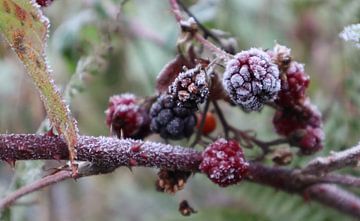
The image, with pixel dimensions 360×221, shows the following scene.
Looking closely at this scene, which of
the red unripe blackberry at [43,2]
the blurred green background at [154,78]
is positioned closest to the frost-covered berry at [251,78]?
the red unripe blackberry at [43,2]

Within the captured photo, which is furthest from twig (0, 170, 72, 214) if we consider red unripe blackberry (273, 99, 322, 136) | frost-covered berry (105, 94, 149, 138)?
red unripe blackberry (273, 99, 322, 136)

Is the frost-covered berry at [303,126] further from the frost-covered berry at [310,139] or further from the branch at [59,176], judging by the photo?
the branch at [59,176]

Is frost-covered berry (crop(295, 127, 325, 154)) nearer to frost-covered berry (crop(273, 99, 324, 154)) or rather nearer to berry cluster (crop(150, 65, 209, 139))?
frost-covered berry (crop(273, 99, 324, 154))

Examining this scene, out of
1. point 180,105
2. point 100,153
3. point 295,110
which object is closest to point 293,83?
point 295,110

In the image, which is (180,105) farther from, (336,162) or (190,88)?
(336,162)

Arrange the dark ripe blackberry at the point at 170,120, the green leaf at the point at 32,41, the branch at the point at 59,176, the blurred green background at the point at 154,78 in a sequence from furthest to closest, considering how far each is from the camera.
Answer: the blurred green background at the point at 154,78
the dark ripe blackberry at the point at 170,120
the branch at the point at 59,176
the green leaf at the point at 32,41

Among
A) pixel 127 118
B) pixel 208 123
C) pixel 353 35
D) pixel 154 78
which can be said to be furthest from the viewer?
pixel 154 78
